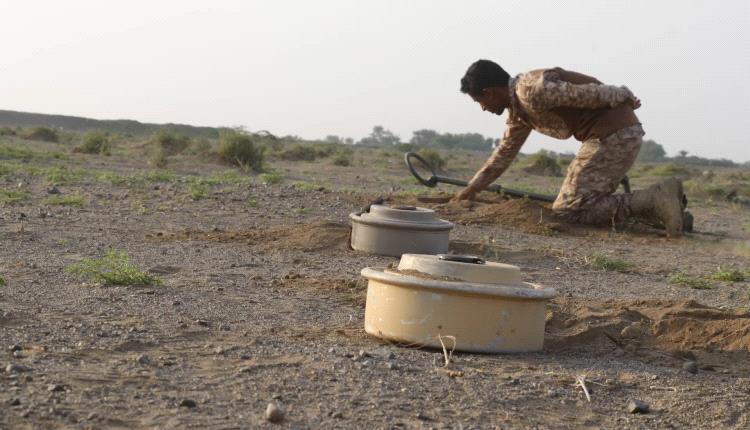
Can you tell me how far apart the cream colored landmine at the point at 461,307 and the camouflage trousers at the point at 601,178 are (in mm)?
4736

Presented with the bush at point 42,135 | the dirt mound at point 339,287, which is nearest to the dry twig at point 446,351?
the dirt mound at point 339,287

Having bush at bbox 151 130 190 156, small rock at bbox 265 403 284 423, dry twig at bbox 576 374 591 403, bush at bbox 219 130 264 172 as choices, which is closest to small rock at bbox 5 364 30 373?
small rock at bbox 265 403 284 423

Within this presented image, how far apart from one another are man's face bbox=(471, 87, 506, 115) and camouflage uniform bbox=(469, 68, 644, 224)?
94 mm

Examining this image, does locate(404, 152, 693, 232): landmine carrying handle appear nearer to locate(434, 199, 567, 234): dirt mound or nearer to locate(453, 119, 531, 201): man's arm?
locate(434, 199, 567, 234): dirt mound

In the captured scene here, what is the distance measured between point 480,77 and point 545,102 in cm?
58

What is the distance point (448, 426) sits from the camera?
2.98 metres

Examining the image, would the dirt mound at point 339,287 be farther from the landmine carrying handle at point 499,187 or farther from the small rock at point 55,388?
the landmine carrying handle at point 499,187

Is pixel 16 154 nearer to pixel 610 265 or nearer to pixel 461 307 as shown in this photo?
pixel 610 265

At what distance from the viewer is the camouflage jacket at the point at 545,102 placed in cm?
801

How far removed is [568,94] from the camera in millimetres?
8023

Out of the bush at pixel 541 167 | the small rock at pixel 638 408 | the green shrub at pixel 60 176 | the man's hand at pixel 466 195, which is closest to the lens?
the small rock at pixel 638 408

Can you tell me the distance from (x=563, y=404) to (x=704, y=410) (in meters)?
0.46

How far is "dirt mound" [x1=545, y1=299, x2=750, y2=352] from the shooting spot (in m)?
4.30

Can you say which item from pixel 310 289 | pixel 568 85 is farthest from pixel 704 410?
pixel 568 85
